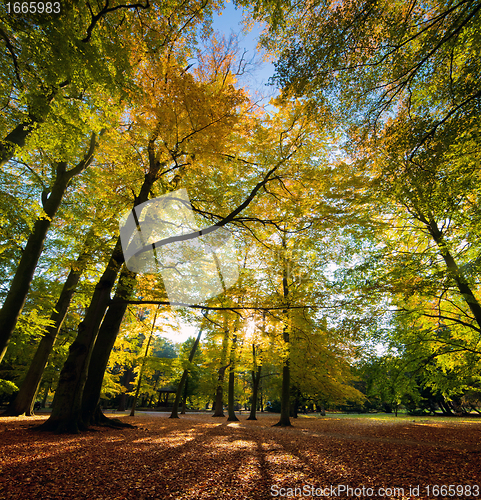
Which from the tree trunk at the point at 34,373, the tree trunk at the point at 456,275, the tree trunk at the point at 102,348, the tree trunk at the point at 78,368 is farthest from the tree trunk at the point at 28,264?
the tree trunk at the point at 456,275

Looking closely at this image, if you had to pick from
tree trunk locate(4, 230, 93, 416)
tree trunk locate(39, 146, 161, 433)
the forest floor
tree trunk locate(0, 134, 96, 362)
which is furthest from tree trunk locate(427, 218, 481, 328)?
tree trunk locate(4, 230, 93, 416)

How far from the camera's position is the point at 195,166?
6.72m

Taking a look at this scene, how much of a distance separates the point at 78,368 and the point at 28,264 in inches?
141

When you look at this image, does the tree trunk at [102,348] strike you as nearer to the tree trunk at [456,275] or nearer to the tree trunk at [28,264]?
the tree trunk at [28,264]

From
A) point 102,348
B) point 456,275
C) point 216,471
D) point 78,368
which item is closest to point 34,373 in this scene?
point 102,348

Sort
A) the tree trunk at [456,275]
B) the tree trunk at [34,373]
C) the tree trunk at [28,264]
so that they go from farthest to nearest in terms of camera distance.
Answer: the tree trunk at [34,373] → the tree trunk at [456,275] → the tree trunk at [28,264]

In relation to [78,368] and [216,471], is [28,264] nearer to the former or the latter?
[78,368]

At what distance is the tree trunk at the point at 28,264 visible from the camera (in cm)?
658

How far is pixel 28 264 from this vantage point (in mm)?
7484

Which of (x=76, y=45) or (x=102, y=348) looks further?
(x=102, y=348)

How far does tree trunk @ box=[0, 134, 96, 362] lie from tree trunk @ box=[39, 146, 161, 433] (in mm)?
1744

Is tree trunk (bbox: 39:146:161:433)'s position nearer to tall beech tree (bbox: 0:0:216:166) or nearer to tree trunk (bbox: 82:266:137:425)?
tree trunk (bbox: 82:266:137:425)

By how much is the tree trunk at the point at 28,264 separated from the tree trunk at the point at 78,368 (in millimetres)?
1744

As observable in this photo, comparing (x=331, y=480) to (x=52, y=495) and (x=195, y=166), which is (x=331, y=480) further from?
(x=195, y=166)
